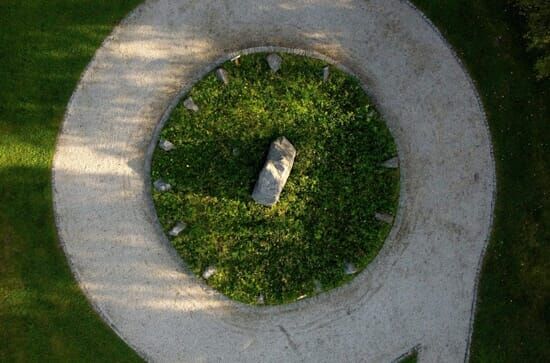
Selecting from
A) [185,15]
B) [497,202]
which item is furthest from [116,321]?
[497,202]

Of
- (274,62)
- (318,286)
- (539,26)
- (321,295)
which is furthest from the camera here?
(321,295)

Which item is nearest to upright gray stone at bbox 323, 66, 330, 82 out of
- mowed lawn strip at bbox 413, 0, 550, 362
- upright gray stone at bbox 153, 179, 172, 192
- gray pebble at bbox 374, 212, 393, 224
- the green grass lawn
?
the green grass lawn

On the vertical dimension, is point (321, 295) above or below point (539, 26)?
below

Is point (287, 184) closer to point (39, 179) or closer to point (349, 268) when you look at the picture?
point (349, 268)

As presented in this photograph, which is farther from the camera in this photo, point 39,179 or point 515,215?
point 515,215

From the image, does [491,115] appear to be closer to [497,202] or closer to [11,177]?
[497,202]

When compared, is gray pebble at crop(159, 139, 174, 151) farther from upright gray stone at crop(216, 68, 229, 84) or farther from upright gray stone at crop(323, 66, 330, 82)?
upright gray stone at crop(323, 66, 330, 82)

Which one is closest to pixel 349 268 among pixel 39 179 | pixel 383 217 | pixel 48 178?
pixel 383 217
